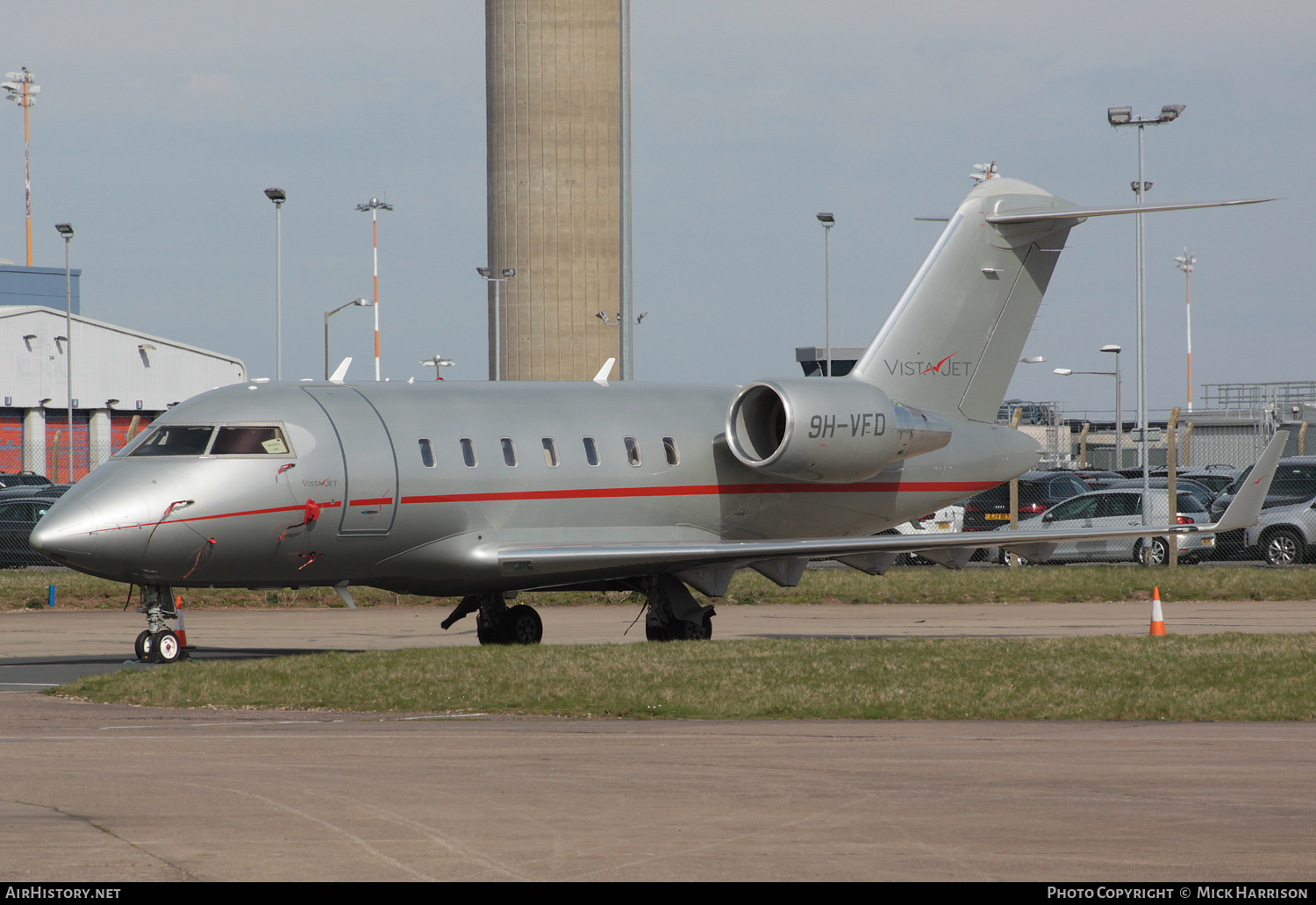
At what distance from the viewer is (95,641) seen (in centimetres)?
2127

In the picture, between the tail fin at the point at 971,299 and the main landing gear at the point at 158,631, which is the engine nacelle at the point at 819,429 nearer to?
the tail fin at the point at 971,299

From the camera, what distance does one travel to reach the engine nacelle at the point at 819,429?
65.3 ft

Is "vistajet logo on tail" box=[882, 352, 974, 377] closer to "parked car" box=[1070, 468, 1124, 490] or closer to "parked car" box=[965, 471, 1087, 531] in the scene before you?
"parked car" box=[965, 471, 1087, 531]

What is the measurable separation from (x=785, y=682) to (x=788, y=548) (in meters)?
4.34

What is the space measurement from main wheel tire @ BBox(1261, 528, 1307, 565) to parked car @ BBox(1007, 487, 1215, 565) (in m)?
1.43

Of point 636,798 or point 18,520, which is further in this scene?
point 18,520

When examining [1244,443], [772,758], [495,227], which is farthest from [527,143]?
[772,758]

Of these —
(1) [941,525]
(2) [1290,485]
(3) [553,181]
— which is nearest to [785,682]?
(1) [941,525]

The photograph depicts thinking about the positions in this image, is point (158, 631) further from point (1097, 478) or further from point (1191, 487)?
point (1097, 478)

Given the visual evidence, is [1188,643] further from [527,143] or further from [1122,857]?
[527,143]

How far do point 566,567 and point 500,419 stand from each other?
1.97 meters

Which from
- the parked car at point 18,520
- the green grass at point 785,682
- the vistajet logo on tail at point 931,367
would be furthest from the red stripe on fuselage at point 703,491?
the parked car at point 18,520

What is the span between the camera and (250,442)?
17516 millimetres

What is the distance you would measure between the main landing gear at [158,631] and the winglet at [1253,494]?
11.4 metres
